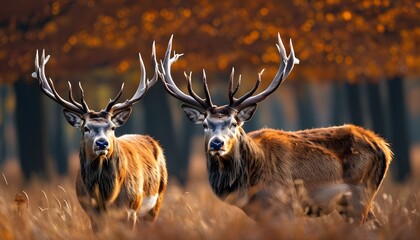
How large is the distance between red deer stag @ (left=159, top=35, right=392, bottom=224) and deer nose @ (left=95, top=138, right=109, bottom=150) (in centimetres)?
83

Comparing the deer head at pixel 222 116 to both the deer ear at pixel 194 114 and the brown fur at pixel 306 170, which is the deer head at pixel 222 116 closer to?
the deer ear at pixel 194 114

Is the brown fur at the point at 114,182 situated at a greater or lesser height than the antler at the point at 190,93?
lesser

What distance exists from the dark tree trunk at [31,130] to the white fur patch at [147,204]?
8991 millimetres

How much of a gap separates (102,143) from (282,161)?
1696mm

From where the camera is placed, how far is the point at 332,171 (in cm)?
899

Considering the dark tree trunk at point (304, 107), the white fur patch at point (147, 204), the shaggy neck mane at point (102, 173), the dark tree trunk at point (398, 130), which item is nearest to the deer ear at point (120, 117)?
the shaggy neck mane at point (102, 173)

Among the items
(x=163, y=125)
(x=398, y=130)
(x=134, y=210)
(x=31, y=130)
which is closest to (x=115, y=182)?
(x=134, y=210)

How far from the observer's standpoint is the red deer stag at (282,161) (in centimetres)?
841

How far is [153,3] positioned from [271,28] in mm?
2143

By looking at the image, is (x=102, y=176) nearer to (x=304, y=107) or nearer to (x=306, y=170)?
(x=306, y=170)

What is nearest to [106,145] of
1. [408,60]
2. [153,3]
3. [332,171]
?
[332,171]

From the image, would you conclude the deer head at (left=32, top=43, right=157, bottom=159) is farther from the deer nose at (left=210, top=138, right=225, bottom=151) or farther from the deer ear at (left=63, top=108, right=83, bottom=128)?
the deer nose at (left=210, top=138, right=225, bottom=151)

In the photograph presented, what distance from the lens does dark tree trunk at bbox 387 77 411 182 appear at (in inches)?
789

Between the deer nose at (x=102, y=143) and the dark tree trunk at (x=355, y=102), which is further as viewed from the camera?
the dark tree trunk at (x=355, y=102)
